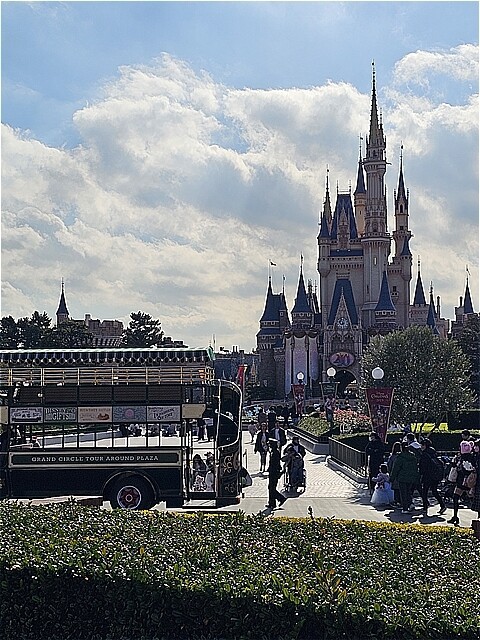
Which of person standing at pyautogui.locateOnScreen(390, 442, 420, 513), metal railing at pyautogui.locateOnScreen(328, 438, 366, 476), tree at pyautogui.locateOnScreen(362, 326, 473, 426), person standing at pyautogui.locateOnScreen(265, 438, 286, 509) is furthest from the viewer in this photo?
tree at pyautogui.locateOnScreen(362, 326, 473, 426)

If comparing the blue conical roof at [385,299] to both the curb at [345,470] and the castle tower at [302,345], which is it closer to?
the castle tower at [302,345]

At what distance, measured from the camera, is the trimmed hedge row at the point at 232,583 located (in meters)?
6.33

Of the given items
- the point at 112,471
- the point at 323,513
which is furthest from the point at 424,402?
the point at 112,471

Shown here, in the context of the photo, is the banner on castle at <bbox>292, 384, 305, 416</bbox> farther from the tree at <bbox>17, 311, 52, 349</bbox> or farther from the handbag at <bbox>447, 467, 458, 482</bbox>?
the handbag at <bbox>447, 467, 458, 482</bbox>

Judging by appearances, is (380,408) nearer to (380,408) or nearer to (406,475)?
(380,408)

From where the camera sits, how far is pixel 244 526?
29.1 ft

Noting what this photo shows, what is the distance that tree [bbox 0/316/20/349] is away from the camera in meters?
70.8

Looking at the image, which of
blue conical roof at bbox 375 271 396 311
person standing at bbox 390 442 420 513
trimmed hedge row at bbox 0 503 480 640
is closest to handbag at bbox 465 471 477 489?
person standing at bbox 390 442 420 513

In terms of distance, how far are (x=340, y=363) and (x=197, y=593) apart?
97291 mm

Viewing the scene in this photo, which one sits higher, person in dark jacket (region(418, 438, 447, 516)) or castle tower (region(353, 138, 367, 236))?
castle tower (region(353, 138, 367, 236))

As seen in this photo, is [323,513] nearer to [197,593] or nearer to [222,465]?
[222,465]

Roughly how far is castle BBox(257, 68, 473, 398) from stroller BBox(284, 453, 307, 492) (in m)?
74.4

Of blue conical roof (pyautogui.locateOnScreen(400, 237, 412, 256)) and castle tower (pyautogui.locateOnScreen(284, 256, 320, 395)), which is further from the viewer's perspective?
blue conical roof (pyautogui.locateOnScreen(400, 237, 412, 256))

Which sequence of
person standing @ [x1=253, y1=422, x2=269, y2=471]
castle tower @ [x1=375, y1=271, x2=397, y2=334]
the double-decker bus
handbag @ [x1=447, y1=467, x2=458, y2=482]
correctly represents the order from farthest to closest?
castle tower @ [x1=375, y1=271, x2=397, y2=334]
person standing @ [x1=253, y1=422, x2=269, y2=471]
handbag @ [x1=447, y1=467, x2=458, y2=482]
the double-decker bus
